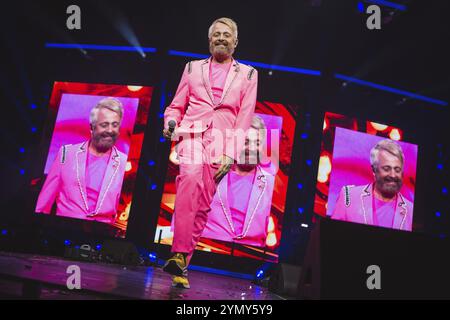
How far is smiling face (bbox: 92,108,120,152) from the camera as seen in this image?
6305 millimetres

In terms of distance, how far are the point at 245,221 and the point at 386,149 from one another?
8.68 feet

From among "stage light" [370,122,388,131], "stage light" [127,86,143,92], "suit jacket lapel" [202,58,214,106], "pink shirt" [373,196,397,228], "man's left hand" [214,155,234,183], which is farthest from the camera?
"stage light" [370,122,388,131]

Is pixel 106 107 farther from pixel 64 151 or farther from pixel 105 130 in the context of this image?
pixel 64 151

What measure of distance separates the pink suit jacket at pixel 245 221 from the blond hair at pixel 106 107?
2036 millimetres

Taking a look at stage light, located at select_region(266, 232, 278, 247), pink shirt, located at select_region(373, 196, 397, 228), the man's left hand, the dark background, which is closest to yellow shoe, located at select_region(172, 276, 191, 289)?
the man's left hand

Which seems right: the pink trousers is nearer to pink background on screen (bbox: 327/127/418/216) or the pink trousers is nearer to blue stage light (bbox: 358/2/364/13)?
pink background on screen (bbox: 327/127/418/216)

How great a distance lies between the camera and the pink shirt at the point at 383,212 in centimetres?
625

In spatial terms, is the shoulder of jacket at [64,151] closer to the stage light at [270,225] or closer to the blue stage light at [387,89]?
the stage light at [270,225]

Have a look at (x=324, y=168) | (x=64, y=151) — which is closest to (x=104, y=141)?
(x=64, y=151)

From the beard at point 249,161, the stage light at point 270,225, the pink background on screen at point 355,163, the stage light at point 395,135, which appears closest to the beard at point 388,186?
the pink background on screen at point 355,163

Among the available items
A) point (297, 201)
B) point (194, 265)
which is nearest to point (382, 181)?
point (297, 201)

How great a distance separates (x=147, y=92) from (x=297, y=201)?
2.96 metres

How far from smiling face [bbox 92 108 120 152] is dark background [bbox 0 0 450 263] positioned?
1.68ft

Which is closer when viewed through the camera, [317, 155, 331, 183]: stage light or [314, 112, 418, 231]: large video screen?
[314, 112, 418, 231]: large video screen
